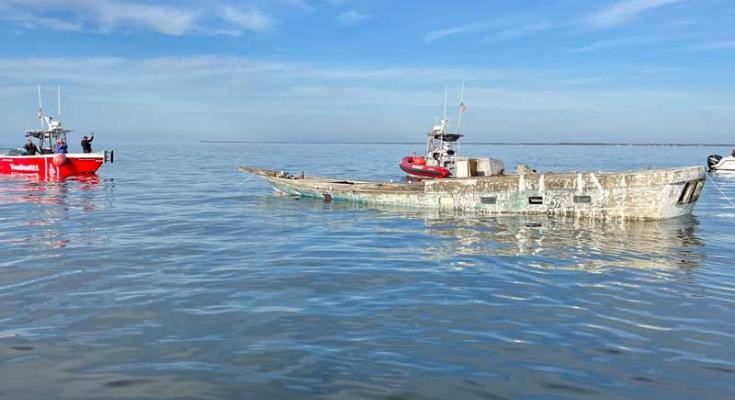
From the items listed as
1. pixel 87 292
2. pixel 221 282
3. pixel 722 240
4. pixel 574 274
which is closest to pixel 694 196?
pixel 722 240

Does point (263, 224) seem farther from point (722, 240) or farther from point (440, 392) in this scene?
point (722, 240)

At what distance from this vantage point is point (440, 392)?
514cm

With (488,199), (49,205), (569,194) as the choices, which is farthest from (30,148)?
(569,194)

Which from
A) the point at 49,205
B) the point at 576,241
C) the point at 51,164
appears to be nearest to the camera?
the point at 576,241

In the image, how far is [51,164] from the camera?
3312 cm

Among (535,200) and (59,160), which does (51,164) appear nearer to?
(59,160)

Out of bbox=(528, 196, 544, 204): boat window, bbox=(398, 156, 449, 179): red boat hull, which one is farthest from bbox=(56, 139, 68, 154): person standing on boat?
bbox=(528, 196, 544, 204): boat window

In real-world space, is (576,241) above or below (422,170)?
below

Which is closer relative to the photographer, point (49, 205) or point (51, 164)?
point (49, 205)

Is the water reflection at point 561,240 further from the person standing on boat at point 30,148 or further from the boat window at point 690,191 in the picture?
the person standing on boat at point 30,148

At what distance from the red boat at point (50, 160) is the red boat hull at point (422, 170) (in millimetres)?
19691

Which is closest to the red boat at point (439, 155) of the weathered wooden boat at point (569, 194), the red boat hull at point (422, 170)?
the red boat hull at point (422, 170)

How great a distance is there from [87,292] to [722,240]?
1558 cm

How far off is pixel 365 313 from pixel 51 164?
32942mm
